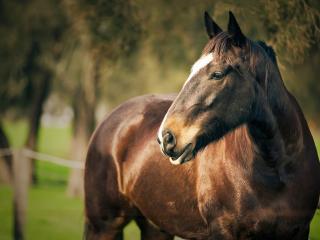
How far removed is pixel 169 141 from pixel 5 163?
36.2 feet

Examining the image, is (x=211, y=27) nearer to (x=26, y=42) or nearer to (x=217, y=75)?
(x=217, y=75)

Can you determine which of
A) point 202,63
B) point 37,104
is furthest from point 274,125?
point 37,104

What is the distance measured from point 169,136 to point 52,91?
14697 millimetres

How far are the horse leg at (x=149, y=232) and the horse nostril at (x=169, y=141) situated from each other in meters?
1.83

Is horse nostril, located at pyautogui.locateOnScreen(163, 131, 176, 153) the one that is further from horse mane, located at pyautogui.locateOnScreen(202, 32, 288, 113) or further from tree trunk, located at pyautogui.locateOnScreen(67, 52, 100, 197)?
tree trunk, located at pyautogui.locateOnScreen(67, 52, 100, 197)

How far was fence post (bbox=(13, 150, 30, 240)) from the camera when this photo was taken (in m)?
7.56

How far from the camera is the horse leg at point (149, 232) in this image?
196 inches

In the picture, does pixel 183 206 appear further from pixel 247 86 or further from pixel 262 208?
pixel 247 86

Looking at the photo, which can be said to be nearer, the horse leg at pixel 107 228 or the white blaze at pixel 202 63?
the white blaze at pixel 202 63

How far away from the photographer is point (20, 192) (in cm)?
768

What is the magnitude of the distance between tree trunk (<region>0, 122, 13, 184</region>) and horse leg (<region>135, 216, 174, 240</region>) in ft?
29.0

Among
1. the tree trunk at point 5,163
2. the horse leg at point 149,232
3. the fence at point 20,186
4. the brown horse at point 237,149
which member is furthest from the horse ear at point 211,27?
the tree trunk at point 5,163

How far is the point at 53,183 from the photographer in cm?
1759

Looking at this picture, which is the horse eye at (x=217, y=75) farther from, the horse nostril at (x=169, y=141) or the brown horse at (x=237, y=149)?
the horse nostril at (x=169, y=141)
